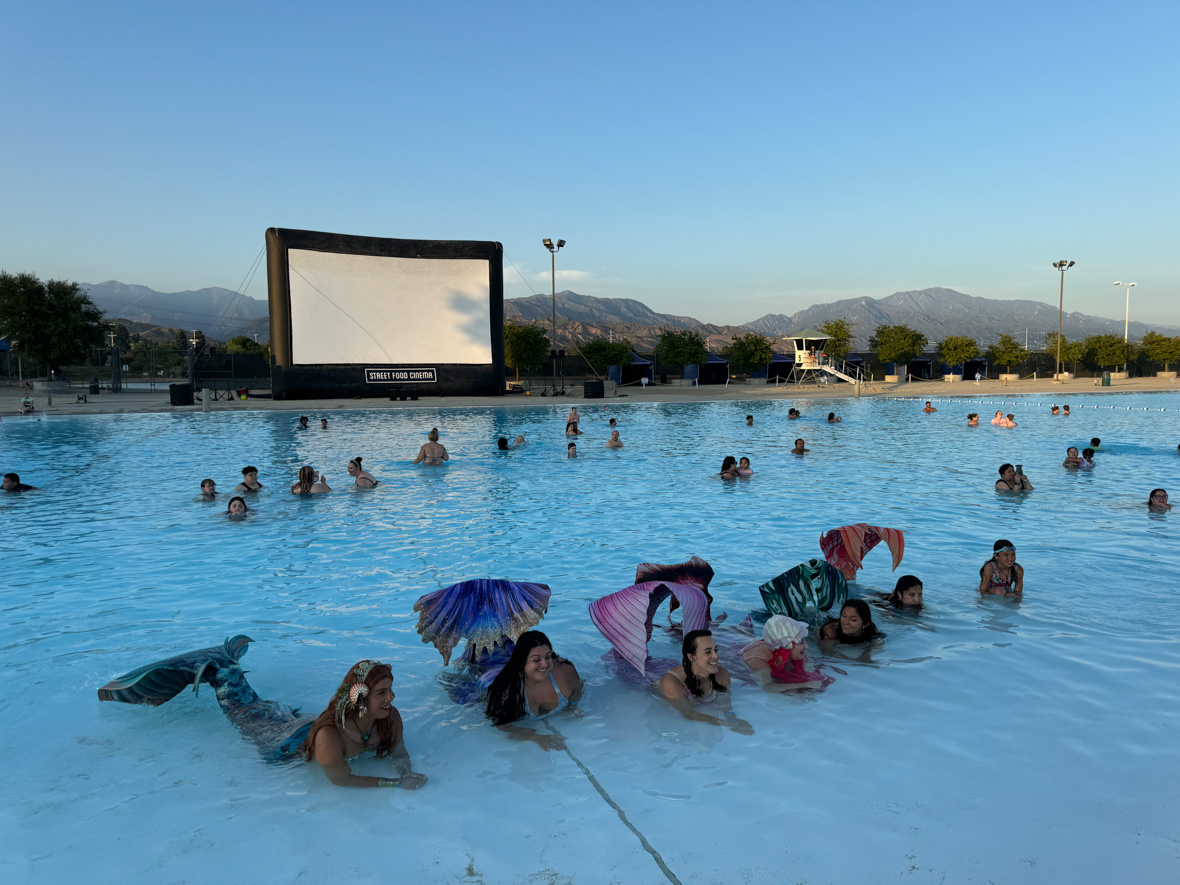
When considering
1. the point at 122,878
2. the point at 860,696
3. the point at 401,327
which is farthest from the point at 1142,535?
the point at 401,327

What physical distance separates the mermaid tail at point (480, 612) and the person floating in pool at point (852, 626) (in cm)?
252

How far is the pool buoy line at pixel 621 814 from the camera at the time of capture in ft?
11.0

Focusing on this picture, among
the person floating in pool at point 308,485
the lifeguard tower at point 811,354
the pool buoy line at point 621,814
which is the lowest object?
the pool buoy line at point 621,814

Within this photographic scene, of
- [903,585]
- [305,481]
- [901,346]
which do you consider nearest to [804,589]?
[903,585]

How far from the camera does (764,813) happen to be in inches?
149

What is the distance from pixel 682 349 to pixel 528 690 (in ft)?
175

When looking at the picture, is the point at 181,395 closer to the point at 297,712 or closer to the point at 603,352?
the point at 603,352

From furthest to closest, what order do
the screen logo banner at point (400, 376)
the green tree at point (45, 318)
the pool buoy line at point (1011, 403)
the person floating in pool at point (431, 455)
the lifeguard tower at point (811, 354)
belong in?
the lifeguard tower at point (811, 354)
the green tree at point (45, 318)
the screen logo banner at point (400, 376)
the pool buoy line at point (1011, 403)
the person floating in pool at point (431, 455)

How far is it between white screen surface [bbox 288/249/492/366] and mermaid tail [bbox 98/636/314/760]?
94.6 feet

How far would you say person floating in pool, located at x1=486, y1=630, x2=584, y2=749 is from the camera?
14.8 ft

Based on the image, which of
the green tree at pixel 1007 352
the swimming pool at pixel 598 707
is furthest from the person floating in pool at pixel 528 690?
the green tree at pixel 1007 352

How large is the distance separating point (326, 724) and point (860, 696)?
3.59 meters

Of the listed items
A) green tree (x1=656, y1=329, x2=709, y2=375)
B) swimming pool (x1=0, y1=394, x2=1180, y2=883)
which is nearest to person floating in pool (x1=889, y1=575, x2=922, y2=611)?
swimming pool (x1=0, y1=394, x2=1180, y2=883)

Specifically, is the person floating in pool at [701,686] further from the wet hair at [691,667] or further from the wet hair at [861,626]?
the wet hair at [861,626]
